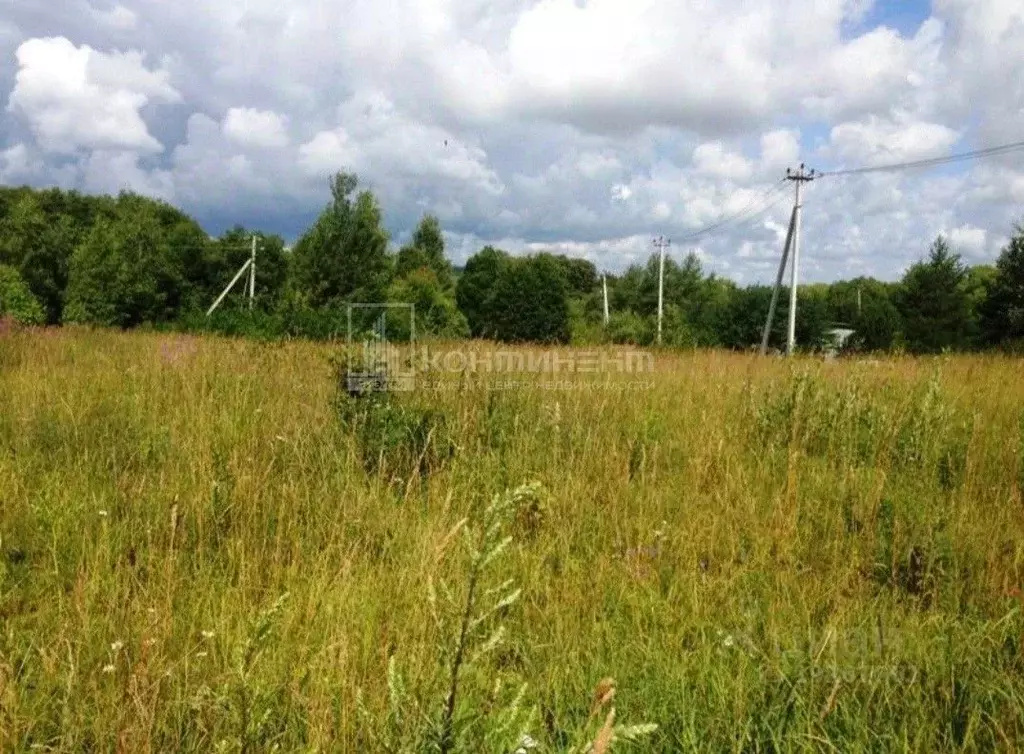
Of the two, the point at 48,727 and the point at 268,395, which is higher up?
the point at 268,395

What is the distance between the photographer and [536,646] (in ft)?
6.45

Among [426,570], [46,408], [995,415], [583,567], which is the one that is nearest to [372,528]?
[426,570]

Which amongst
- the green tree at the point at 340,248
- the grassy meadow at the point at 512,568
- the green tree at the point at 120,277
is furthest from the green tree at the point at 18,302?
the grassy meadow at the point at 512,568

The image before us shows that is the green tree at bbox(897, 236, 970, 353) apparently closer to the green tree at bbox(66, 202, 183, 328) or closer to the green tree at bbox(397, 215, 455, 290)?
the green tree at bbox(397, 215, 455, 290)

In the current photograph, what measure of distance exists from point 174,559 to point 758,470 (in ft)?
10.2

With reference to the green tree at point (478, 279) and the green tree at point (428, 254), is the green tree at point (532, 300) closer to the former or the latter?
the green tree at point (478, 279)

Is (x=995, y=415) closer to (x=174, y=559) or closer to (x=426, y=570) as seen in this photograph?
(x=426, y=570)

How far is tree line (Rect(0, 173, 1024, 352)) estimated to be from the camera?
23.1 meters

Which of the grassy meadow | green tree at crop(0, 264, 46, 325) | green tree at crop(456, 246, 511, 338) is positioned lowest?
the grassy meadow

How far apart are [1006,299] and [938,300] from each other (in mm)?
3151

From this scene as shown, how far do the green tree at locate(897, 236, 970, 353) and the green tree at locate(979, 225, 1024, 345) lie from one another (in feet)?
5.62

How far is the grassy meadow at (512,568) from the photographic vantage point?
160 centimetres

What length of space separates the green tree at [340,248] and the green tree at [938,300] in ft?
95.0

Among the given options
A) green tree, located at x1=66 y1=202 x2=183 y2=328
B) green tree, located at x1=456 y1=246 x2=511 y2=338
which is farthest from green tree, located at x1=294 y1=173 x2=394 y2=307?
green tree, located at x1=456 y1=246 x2=511 y2=338
